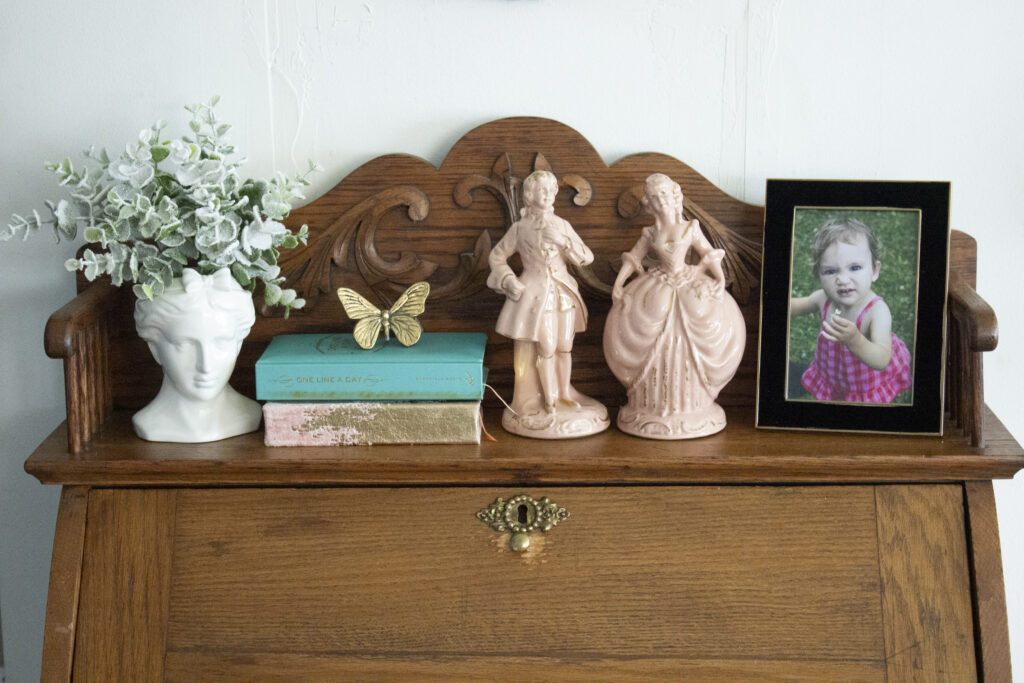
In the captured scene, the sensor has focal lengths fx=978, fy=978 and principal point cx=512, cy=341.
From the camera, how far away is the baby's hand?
1.23 meters

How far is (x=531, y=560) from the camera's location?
3.89 ft

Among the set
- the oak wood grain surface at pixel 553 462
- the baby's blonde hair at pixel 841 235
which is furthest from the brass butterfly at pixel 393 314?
the baby's blonde hair at pixel 841 235

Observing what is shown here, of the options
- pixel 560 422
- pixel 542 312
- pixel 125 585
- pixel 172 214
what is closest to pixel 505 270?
pixel 542 312

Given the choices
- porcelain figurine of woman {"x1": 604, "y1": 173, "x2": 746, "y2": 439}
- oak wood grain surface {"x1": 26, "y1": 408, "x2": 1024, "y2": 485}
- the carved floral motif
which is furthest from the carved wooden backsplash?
oak wood grain surface {"x1": 26, "y1": 408, "x2": 1024, "y2": 485}

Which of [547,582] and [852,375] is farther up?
[852,375]

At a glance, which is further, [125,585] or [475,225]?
[475,225]

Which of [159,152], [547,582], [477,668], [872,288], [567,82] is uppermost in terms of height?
[567,82]

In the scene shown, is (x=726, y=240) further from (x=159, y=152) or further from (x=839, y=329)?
(x=159, y=152)

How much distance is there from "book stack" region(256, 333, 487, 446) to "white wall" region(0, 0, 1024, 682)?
297 mm

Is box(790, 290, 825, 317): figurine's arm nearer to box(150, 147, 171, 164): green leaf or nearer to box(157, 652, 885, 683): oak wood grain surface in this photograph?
box(157, 652, 885, 683): oak wood grain surface

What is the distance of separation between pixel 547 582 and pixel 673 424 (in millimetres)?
247

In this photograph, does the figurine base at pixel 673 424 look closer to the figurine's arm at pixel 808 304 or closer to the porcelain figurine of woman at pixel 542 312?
the porcelain figurine of woman at pixel 542 312

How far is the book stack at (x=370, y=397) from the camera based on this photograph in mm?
1193

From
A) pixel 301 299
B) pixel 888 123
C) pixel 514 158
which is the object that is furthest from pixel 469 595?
pixel 888 123
